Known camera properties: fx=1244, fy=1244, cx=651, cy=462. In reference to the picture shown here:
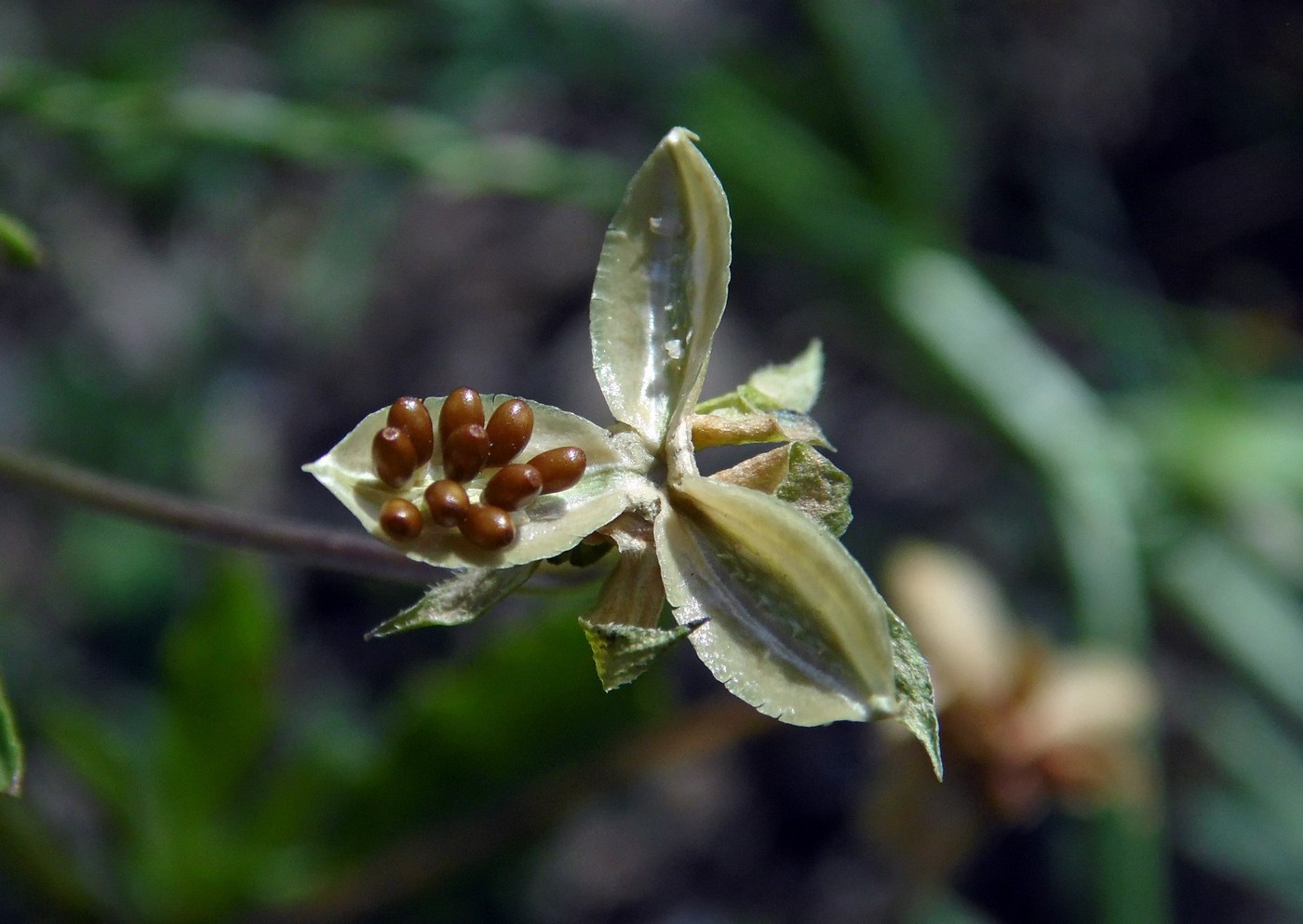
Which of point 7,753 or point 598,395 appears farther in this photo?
point 598,395

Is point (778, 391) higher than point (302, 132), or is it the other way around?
point (778, 391)

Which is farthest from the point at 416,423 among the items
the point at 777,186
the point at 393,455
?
the point at 777,186

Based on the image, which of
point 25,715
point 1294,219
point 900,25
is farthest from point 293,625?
point 1294,219

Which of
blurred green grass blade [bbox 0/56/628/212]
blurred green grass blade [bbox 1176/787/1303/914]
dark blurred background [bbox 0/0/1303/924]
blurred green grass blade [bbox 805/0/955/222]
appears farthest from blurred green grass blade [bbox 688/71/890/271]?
blurred green grass blade [bbox 1176/787/1303/914]

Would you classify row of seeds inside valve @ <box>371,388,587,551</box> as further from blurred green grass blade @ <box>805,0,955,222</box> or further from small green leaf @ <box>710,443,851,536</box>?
blurred green grass blade @ <box>805,0,955,222</box>

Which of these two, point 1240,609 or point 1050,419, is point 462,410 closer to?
point 1050,419

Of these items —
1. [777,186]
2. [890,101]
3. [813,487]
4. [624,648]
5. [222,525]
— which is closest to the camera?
[624,648]

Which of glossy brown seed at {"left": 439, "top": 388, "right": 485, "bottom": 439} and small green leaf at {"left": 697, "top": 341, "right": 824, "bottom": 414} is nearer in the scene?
glossy brown seed at {"left": 439, "top": 388, "right": 485, "bottom": 439}

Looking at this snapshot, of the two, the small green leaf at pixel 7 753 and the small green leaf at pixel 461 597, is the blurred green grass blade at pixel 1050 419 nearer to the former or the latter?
the small green leaf at pixel 461 597
